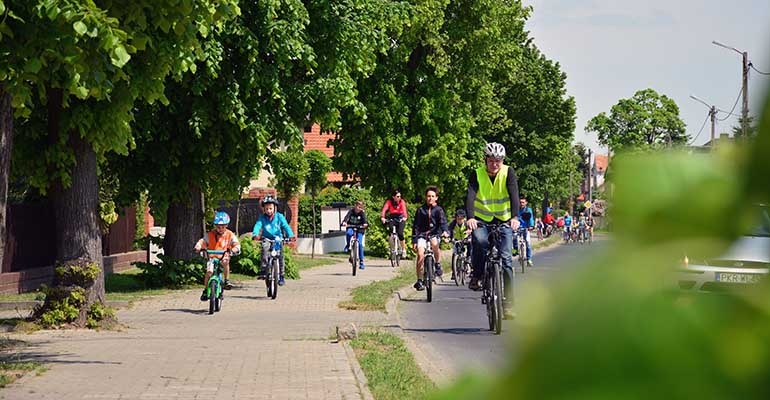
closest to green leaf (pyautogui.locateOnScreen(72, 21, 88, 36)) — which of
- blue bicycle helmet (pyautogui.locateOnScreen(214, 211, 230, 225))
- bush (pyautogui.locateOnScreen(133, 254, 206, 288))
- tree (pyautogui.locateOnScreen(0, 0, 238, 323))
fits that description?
tree (pyautogui.locateOnScreen(0, 0, 238, 323))

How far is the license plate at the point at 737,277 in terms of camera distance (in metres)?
0.35

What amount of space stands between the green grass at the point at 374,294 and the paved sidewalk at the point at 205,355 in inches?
12.6

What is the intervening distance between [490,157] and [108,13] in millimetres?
5045

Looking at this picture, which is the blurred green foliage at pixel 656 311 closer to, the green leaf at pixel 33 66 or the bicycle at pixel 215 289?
the green leaf at pixel 33 66

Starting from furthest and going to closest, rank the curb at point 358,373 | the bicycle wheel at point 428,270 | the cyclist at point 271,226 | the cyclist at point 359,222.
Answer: the cyclist at point 359,222
the cyclist at point 271,226
the bicycle wheel at point 428,270
the curb at point 358,373

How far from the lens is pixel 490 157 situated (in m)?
12.9

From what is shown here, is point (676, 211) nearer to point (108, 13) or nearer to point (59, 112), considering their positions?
point (108, 13)

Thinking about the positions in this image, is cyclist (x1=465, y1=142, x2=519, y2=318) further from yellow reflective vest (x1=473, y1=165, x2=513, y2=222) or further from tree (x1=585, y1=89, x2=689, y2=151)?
tree (x1=585, y1=89, x2=689, y2=151)

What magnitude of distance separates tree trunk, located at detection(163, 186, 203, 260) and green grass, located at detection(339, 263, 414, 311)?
3.61 meters

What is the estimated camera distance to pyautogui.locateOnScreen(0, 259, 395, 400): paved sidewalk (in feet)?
29.9

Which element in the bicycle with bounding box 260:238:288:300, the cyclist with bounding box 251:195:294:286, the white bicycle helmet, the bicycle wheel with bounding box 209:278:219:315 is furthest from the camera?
the cyclist with bounding box 251:195:294:286

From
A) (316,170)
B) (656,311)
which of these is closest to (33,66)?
(656,311)

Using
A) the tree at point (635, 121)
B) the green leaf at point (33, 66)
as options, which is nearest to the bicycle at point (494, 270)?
the green leaf at point (33, 66)

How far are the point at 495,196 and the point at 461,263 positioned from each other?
11.8m
